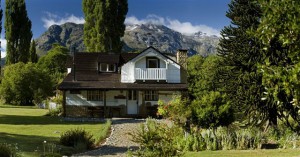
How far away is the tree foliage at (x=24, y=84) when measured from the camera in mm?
51469

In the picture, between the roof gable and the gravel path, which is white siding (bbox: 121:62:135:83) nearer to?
the roof gable

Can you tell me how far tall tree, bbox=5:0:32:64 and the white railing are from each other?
32.1m

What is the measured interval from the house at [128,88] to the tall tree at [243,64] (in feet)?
44.3

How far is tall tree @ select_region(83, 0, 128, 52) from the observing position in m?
Answer: 46.8

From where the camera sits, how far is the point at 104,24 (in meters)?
47.2

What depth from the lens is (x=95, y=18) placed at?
4822cm

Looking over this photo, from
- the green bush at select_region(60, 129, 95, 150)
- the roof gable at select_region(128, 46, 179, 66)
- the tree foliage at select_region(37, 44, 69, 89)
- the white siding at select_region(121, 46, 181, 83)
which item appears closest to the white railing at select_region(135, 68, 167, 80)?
the white siding at select_region(121, 46, 181, 83)

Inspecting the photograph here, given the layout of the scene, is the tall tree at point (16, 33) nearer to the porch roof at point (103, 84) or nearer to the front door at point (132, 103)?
the porch roof at point (103, 84)

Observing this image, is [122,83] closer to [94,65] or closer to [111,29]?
[94,65]

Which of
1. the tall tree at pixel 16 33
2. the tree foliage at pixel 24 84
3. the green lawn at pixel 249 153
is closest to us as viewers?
the green lawn at pixel 249 153

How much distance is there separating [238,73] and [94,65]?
20.5 m

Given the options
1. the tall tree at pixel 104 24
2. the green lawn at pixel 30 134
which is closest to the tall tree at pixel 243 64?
the green lawn at pixel 30 134

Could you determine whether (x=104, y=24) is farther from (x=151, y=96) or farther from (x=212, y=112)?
(x=212, y=112)

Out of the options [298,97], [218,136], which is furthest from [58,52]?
[298,97]
